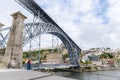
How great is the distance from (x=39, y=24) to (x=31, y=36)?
12.6 ft

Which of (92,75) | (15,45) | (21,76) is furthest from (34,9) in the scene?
(21,76)

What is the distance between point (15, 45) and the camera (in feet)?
48.6

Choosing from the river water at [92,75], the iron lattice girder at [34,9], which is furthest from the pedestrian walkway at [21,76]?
the iron lattice girder at [34,9]

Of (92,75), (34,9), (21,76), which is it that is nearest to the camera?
(21,76)

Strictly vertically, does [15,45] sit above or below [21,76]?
above

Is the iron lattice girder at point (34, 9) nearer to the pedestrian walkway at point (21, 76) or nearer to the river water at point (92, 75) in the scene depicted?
the river water at point (92, 75)

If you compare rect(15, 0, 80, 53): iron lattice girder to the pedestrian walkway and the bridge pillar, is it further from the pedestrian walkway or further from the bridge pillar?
the pedestrian walkway

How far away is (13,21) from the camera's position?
52.2 feet

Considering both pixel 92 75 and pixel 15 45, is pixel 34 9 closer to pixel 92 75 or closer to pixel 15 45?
pixel 15 45

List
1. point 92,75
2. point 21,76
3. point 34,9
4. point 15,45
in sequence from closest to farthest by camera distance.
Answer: point 21,76
point 15,45
point 92,75
point 34,9

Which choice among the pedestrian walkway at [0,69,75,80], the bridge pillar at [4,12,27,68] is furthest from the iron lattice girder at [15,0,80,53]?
the pedestrian walkway at [0,69,75,80]

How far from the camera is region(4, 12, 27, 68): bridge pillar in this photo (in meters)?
14.5

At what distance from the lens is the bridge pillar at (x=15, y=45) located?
1452 cm

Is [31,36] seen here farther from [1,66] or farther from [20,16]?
[1,66]
